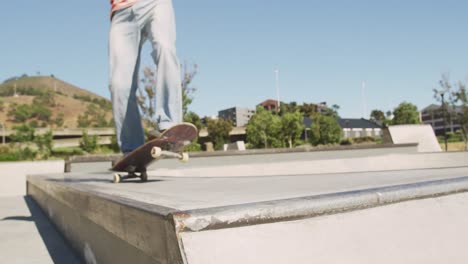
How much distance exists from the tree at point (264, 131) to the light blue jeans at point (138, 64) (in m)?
38.6

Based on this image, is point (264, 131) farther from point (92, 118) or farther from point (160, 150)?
point (92, 118)

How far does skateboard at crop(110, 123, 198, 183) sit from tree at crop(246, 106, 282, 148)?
3908 cm

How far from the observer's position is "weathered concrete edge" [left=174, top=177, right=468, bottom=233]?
0.85 metres

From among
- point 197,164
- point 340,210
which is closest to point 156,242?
point 340,210

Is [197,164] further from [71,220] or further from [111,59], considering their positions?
[71,220]

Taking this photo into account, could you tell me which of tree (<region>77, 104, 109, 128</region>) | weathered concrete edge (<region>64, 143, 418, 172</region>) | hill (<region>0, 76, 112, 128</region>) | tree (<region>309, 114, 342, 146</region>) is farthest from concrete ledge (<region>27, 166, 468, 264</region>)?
tree (<region>77, 104, 109, 128</region>)

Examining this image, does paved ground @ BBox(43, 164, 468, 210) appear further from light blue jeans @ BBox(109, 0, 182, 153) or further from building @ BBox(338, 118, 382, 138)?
building @ BBox(338, 118, 382, 138)

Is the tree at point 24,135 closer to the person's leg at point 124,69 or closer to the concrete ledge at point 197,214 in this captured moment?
the person's leg at point 124,69

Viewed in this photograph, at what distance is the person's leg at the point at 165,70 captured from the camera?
11.1 ft

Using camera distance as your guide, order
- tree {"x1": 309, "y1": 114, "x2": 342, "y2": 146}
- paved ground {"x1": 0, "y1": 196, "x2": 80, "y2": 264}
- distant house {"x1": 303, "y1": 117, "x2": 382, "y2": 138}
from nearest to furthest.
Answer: paved ground {"x1": 0, "y1": 196, "x2": 80, "y2": 264} → tree {"x1": 309, "y1": 114, "x2": 342, "y2": 146} → distant house {"x1": 303, "y1": 117, "x2": 382, "y2": 138}

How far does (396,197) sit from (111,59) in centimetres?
304

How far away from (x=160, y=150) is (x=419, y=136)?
13.6 metres

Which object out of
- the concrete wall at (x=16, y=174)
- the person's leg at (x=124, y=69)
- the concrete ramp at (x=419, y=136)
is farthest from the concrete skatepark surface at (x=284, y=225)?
the concrete ramp at (x=419, y=136)

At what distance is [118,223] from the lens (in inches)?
48.6
